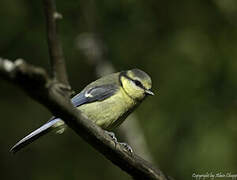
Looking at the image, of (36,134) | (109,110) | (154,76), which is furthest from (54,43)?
(154,76)

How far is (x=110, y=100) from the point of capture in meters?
2.77

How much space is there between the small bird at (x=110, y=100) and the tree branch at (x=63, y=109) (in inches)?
24.8

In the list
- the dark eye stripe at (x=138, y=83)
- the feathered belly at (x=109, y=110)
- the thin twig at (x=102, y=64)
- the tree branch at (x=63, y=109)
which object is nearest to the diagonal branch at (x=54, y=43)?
the tree branch at (x=63, y=109)

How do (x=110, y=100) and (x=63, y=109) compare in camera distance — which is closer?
(x=63, y=109)

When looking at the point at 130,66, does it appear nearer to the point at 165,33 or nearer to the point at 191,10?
the point at 165,33

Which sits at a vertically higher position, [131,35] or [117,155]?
[131,35]

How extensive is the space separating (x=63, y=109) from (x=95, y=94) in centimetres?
132

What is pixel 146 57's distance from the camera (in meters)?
3.55

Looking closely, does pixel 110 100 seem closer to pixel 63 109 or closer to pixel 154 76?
pixel 154 76

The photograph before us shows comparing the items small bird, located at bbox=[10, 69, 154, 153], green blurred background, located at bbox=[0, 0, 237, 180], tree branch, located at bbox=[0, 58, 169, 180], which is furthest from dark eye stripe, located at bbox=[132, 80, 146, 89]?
tree branch, located at bbox=[0, 58, 169, 180]

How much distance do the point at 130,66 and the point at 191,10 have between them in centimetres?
69

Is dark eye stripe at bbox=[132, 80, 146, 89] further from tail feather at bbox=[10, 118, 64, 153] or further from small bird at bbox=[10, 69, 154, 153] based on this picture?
tail feather at bbox=[10, 118, 64, 153]

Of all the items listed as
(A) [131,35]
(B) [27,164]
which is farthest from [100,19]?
(B) [27,164]

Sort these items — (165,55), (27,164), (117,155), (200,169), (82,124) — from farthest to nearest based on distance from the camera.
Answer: (27,164) → (165,55) → (200,169) → (117,155) → (82,124)
